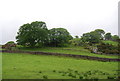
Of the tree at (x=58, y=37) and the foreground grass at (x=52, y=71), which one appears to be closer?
the foreground grass at (x=52, y=71)

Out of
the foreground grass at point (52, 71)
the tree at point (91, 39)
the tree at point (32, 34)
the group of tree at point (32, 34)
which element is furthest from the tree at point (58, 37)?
the foreground grass at point (52, 71)

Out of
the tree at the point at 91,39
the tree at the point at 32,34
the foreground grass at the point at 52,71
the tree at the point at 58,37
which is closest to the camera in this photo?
the foreground grass at the point at 52,71

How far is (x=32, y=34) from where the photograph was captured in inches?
2299

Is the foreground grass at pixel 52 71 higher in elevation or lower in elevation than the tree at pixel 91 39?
lower

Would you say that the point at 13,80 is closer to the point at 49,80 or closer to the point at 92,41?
the point at 49,80

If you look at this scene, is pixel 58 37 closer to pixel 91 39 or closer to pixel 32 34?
pixel 32 34

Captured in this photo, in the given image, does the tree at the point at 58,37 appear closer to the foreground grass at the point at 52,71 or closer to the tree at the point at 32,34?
the tree at the point at 32,34

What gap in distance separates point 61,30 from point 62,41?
5.39 metres

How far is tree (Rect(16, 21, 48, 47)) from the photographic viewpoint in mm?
58469

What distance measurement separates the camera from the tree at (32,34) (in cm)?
5847

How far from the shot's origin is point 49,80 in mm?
15672

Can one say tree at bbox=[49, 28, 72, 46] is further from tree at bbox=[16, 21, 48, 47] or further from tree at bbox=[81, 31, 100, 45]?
tree at bbox=[81, 31, 100, 45]

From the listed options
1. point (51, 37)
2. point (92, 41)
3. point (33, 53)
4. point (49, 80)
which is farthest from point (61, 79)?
point (92, 41)

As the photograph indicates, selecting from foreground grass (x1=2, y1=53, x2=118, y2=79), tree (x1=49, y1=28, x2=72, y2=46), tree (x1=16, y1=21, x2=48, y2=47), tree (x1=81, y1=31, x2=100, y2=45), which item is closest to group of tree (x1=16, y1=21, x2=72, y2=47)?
tree (x1=16, y1=21, x2=48, y2=47)
